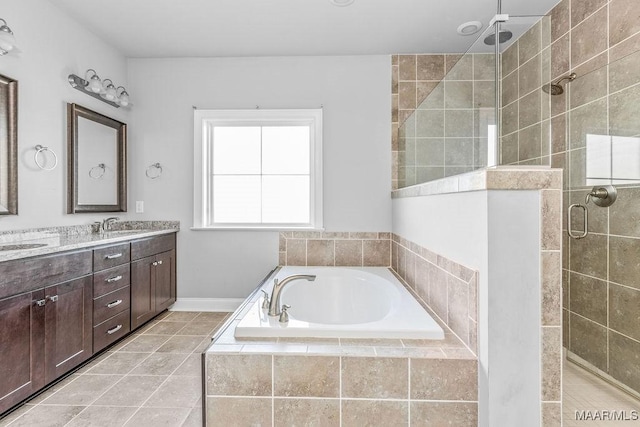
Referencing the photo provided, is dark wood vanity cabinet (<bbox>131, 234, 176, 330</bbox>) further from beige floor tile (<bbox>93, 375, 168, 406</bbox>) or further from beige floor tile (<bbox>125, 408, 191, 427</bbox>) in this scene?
beige floor tile (<bbox>125, 408, 191, 427</bbox>)

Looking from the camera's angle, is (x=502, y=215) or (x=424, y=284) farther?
(x=424, y=284)

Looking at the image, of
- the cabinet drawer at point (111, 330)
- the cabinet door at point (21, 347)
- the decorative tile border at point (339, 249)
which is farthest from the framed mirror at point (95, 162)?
the decorative tile border at point (339, 249)

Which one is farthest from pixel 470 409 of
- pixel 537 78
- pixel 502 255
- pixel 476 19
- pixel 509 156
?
pixel 476 19

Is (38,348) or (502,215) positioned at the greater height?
(502,215)

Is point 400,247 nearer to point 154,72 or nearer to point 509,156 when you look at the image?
point 509,156

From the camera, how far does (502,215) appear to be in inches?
47.4

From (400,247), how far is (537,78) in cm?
151

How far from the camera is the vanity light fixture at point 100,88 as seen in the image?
2.53m

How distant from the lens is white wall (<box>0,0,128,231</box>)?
2088 millimetres

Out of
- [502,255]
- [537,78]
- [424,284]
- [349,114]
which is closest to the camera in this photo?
A: [502,255]

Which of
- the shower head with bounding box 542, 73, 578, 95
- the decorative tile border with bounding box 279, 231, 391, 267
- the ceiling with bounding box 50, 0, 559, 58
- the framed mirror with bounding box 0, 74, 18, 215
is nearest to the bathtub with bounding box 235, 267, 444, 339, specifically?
the decorative tile border with bounding box 279, 231, 391, 267

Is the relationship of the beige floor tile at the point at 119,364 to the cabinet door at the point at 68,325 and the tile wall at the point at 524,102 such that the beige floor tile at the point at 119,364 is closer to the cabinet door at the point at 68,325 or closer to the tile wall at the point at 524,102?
the cabinet door at the point at 68,325

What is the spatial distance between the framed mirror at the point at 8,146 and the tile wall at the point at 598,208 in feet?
10.8

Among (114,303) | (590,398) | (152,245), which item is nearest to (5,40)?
(152,245)
